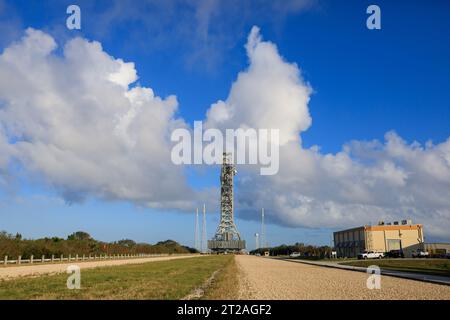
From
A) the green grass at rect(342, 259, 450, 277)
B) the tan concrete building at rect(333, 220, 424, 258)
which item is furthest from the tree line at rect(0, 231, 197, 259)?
the tan concrete building at rect(333, 220, 424, 258)

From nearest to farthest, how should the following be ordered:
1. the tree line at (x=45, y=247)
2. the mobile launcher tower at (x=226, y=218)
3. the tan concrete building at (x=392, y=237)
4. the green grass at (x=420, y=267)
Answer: the green grass at (x=420, y=267), the tree line at (x=45, y=247), the tan concrete building at (x=392, y=237), the mobile launcher tower at (x=226, y=218)

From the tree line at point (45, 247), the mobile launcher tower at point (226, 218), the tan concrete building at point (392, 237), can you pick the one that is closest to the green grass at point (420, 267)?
the tree line at point (45, 247)

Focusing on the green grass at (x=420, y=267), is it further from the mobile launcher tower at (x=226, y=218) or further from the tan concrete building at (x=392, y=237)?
the mobile launcher tower at (x=226, y=218)

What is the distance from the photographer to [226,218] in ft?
490

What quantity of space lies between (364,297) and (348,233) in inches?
3887

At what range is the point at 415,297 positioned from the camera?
16.4 meters

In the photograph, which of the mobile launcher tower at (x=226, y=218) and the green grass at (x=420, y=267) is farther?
the mobile launcher tower at (x=226, y=218)

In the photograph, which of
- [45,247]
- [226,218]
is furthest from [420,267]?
[226,218]

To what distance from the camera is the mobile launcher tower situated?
5635 inches

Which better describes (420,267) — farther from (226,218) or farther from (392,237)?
(226,218)

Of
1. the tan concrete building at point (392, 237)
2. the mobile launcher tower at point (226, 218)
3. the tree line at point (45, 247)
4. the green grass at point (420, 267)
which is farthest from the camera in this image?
the mobile launcher tower at point (226, 218)

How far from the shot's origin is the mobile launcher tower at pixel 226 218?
143125mm

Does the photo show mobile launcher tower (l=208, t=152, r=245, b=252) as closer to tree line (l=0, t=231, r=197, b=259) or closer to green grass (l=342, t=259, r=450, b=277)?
tree line (l=0, t=231, r=197, b=259)

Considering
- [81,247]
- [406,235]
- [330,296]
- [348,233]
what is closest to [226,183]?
[348,233]
